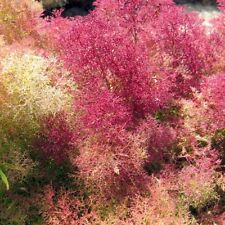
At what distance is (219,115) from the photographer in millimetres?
2723

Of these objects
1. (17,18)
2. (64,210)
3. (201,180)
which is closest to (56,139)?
(64,210)

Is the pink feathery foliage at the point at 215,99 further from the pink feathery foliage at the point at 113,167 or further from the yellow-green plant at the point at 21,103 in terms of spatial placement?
the yellow-green plant at the point at 21,103

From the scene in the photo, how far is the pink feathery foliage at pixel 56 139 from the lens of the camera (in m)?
2.52

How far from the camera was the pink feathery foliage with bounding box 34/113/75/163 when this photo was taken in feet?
8.27

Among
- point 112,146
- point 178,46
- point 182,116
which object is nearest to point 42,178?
point 112,146

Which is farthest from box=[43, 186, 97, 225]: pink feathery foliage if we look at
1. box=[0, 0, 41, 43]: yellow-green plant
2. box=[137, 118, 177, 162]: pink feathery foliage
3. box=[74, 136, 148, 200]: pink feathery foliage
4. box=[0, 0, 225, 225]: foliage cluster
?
box=[0, 0, 41, 43]: yellow-green plant

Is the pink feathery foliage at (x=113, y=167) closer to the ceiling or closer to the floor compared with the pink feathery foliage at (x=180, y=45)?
closer to the floor

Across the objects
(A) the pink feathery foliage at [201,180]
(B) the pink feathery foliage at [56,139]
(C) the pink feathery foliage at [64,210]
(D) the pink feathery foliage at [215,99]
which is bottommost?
(C) the pink feathery foliage at [64,210]

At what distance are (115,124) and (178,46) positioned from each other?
32.8 inches

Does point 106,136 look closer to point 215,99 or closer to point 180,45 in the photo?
point 215,99

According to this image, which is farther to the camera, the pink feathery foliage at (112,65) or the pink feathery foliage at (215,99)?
the pink feathery foliage at (215,99)

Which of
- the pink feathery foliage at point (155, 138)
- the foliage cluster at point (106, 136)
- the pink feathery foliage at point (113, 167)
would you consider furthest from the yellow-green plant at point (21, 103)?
the pink feathery foliage at point (155, 138)

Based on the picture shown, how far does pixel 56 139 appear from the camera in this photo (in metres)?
2.52

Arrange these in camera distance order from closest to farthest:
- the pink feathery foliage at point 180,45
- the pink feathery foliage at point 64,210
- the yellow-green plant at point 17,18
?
1. the pink feathery foliage at point 64,210
2. the pink feathery foliage at point 180,45
3. the yellow-green plant at point 17,18
